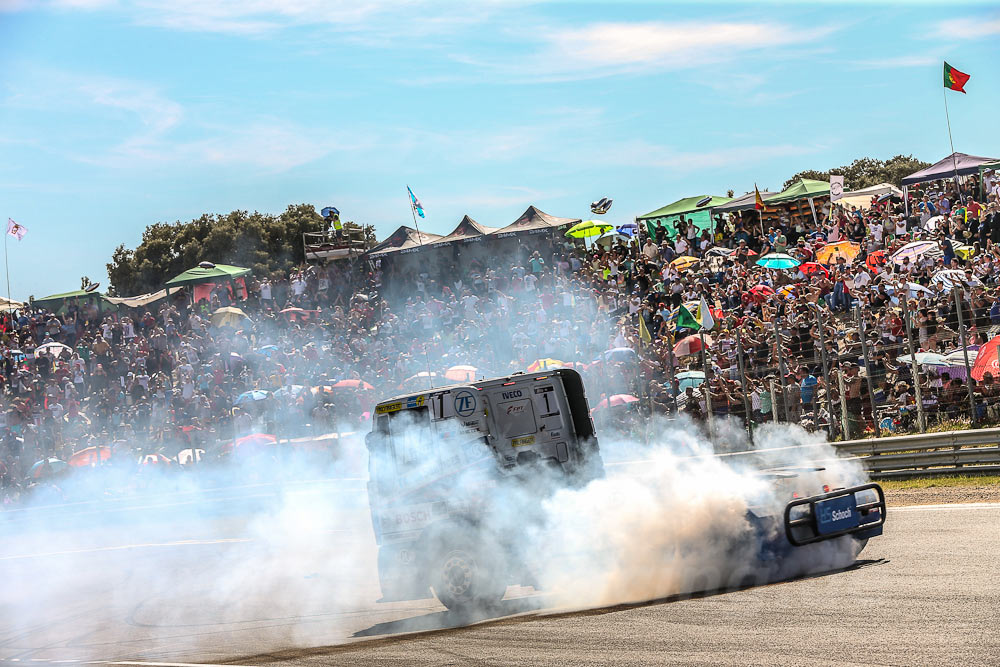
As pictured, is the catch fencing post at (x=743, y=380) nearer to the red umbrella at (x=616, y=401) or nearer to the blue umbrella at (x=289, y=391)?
Answer: the red umbrella at (x=616, y=401)

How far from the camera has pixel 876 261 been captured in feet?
72.7

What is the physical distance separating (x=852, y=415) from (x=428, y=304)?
1402cm

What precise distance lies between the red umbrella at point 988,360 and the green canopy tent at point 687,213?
1594cm

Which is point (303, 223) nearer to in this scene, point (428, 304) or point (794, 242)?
point (428, 304)

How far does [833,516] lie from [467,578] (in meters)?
3.59

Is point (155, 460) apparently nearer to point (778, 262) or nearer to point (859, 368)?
point (778, 262)

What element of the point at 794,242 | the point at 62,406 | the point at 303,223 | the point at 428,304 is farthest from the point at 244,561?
the point at 303,223

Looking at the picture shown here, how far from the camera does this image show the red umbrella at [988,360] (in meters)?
15.4

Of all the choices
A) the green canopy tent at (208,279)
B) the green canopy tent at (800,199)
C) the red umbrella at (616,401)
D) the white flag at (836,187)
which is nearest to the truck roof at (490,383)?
the red umbrella at (616,401)

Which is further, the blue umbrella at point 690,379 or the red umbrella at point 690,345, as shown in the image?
the red umbrella at point 690,345

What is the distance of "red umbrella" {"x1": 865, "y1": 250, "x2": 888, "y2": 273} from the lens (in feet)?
72.6

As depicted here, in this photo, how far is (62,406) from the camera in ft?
97.7

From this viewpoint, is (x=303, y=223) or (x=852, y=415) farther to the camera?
(x=303, y=223)

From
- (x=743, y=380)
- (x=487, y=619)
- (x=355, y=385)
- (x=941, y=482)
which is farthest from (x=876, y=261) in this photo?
(x=487, y=619)
